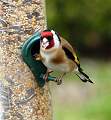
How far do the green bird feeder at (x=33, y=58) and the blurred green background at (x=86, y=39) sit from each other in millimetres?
6218

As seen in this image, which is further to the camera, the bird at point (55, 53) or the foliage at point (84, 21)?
the foliage at point (84, 21)

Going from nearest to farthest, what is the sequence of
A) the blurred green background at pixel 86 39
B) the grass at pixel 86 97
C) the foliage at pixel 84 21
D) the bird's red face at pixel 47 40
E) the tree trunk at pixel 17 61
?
the bird's red face at pixel 47 40
the tree trunk at pixel 17 61
the grass at pixel 86 97
the blurred green background at pixel 86 39
the foliage at pixel 84 21

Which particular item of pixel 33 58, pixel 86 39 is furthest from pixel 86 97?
pixel 33 58

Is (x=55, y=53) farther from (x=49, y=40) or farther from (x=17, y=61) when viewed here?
(x=17, y=61)

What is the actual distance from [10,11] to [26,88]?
0.47 metres

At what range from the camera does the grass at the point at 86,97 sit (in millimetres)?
9247

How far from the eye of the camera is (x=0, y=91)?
4586mm

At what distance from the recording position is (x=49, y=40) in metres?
4.39

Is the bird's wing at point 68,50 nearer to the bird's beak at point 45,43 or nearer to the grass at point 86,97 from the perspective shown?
the bird's beak at point 45,43

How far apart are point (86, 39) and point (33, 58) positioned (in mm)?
10127

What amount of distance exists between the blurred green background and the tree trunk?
246 inches

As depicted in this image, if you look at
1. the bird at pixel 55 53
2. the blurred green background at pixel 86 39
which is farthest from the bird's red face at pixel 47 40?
the blurred green background at pixel 86 39

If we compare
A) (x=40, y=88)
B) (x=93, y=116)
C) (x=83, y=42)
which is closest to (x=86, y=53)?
(x=83, y=42)

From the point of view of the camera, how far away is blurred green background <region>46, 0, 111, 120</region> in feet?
37.6
